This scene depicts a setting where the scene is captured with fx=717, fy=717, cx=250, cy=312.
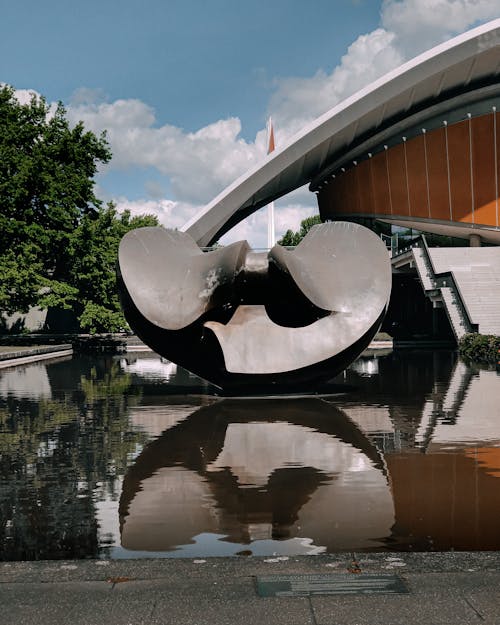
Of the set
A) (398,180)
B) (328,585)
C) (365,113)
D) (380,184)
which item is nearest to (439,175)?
(398,180)

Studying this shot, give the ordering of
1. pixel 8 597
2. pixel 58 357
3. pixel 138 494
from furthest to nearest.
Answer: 1. pixel 58 357
2. pixel 138 494
3. pixel 8 597

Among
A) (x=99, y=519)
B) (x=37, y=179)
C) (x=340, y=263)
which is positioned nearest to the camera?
(x=99, y=519)

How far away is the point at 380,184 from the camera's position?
5191cm

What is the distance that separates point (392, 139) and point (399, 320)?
1340cm

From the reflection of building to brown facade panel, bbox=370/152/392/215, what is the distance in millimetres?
39127

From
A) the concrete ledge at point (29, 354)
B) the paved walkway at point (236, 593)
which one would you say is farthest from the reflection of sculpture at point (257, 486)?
the concrete ledge at point (29, 354)

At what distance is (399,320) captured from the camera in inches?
2128

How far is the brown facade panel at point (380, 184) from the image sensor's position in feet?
169

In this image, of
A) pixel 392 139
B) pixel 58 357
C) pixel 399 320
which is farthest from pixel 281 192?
pixel 58 357

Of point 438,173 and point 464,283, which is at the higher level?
point 438,173

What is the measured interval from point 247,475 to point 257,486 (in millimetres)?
592

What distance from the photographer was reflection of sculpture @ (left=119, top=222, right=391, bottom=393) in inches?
603

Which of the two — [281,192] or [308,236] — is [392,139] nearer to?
[281,192]

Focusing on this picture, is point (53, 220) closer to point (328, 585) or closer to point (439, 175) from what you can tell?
point (439, 175)
